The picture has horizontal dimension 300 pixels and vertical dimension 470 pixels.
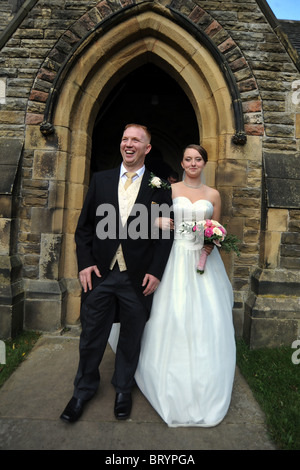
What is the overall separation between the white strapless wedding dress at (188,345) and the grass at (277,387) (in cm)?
40

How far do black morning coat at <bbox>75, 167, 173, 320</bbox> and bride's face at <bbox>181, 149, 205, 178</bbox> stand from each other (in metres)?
0.34

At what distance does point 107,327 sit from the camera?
2.42 meters

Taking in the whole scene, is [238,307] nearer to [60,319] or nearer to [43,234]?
[60,319]

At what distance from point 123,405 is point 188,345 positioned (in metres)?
0.68

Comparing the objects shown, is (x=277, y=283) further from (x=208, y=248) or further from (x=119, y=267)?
(x=119, y=267)

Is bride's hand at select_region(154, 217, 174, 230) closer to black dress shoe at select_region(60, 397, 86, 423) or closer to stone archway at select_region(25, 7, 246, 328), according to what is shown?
black dress shoe at select_region(60, 397, 86, 423)

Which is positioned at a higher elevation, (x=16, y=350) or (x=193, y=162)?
(x=193, y=162)

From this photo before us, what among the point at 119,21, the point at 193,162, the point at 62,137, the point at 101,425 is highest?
the point at 119,21

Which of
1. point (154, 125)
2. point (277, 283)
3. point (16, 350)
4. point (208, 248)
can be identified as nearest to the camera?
point (208, 248)

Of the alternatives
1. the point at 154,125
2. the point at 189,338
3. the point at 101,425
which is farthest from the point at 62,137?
the point at 154,125

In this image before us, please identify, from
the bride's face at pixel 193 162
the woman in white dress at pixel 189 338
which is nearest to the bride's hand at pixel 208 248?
the woman in white dress at pixel 189 338

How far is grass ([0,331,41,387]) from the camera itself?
294cm

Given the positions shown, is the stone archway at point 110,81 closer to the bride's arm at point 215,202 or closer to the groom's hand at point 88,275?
the bride's arm at point 215,202

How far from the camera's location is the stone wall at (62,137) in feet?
12.7
